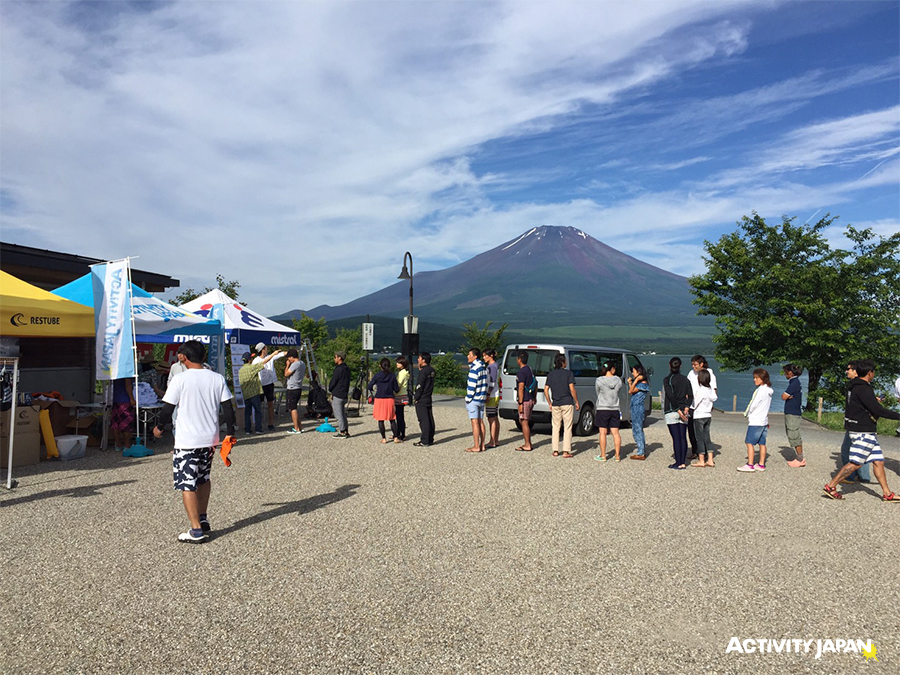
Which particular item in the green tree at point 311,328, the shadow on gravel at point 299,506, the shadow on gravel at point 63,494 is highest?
the green tree at point 311,328

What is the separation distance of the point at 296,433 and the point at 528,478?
227 inches

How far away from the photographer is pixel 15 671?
3.07 m

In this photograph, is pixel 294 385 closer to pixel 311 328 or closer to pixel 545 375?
pixel 545 375

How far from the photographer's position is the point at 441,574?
4465 mm

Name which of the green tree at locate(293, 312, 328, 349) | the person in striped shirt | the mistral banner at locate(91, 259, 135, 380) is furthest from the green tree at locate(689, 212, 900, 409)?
the green tree at locate(293, 312, 328, 349)

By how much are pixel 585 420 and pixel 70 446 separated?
29.4ft

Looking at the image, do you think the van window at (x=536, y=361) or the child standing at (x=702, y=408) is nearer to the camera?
the child standing at (x=702, y=408)

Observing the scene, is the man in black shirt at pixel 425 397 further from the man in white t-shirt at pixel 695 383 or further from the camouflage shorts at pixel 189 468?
the camouflage shorts at pixel 189 468

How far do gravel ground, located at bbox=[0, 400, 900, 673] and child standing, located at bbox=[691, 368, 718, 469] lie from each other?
1150 millimetres

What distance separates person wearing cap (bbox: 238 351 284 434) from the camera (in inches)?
450

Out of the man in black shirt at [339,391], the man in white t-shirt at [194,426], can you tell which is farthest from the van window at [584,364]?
the man in white t-shirt at [194,426]

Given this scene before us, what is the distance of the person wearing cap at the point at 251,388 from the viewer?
1142cm

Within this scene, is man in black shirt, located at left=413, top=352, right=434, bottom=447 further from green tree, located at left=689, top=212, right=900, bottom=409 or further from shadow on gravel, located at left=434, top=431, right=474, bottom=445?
green tree, located at left=689, top=212, right=900, bottom=409

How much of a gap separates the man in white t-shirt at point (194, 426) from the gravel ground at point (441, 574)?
42 cm
